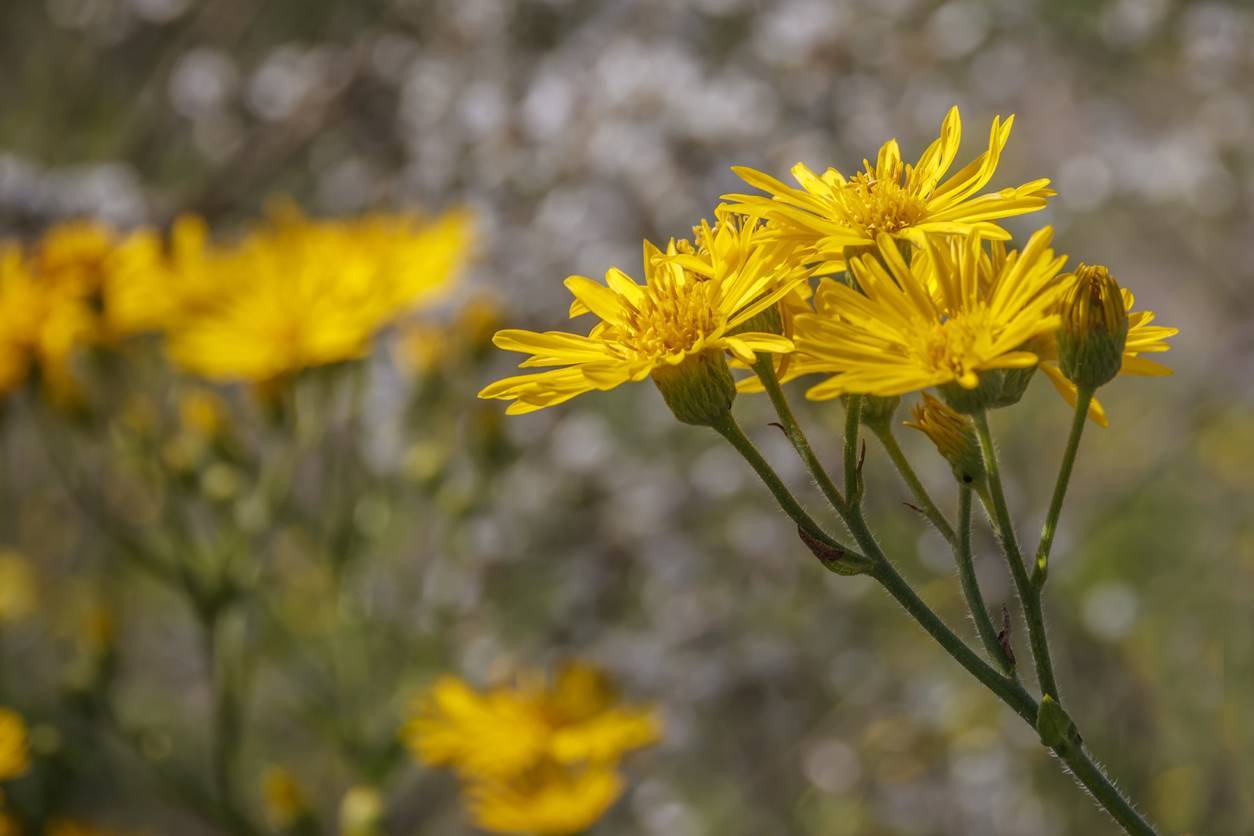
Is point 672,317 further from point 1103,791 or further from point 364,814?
point 364,814

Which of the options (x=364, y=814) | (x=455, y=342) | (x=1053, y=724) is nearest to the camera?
(x=1053, y=724)

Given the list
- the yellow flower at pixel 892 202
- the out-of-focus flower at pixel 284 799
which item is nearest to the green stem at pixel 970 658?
the yellow flower at pixel 892 202

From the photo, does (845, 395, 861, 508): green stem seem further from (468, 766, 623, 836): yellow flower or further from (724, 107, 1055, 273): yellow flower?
(468, 766, 623, 836): yellow flower

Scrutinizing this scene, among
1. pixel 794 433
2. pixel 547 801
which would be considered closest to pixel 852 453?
pixel 794 433

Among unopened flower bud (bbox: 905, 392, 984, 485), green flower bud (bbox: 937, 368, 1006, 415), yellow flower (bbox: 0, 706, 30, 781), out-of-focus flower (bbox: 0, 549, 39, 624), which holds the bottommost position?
out-of-focus flower (bbox: 0, 549, 39, 624)

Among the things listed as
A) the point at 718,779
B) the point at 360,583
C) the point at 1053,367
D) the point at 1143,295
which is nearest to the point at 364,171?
the point at 360,583

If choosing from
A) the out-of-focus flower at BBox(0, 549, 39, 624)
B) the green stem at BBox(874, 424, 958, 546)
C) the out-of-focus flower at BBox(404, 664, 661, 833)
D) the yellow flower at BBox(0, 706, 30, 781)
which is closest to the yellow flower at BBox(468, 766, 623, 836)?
the out-of-focus flower at BBox(404, 664, 661, 833)
